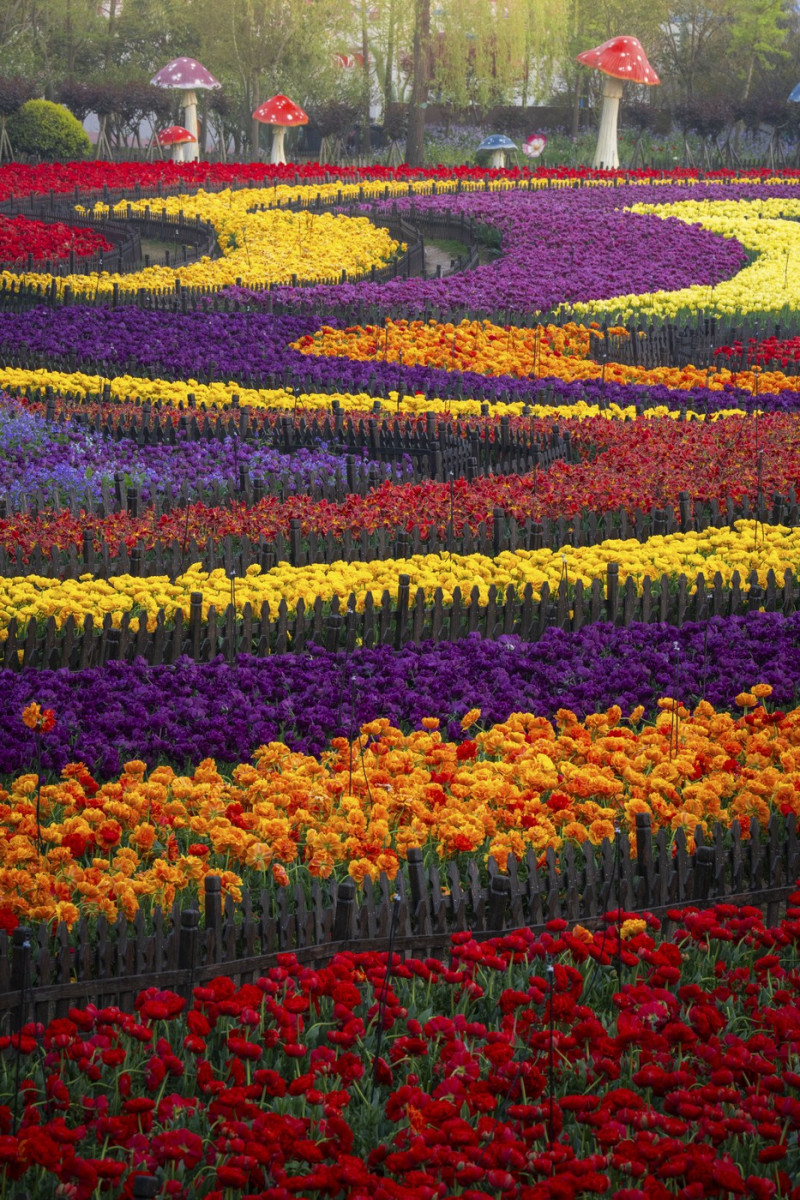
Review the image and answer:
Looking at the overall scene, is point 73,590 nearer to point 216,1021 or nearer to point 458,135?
point 216,1021

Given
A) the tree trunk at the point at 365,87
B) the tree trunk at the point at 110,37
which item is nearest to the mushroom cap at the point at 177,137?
the tree trunk at the point at 365,87

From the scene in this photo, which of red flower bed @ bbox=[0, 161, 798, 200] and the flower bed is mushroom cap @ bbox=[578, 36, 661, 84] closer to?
red flower bed @ bbox=[0, 161, 798, 200]

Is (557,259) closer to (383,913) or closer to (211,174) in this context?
(211,174)

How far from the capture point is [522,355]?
59.2 feet

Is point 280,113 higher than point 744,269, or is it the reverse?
point 280,113

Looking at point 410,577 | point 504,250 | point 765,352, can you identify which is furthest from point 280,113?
point 410,577

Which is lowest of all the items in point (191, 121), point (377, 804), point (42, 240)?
point (42, 240)

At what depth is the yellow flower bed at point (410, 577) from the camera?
8383 mm

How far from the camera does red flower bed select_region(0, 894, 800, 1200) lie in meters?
3.50

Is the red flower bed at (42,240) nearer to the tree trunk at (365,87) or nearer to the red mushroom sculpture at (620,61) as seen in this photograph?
the red mushroom sculpture at (620,61)

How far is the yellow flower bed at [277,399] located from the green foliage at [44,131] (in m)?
25.7

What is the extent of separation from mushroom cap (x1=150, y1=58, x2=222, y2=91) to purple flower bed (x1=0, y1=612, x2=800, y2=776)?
34.9m

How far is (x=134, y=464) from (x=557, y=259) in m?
14.0

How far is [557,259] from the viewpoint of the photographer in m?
24.7
